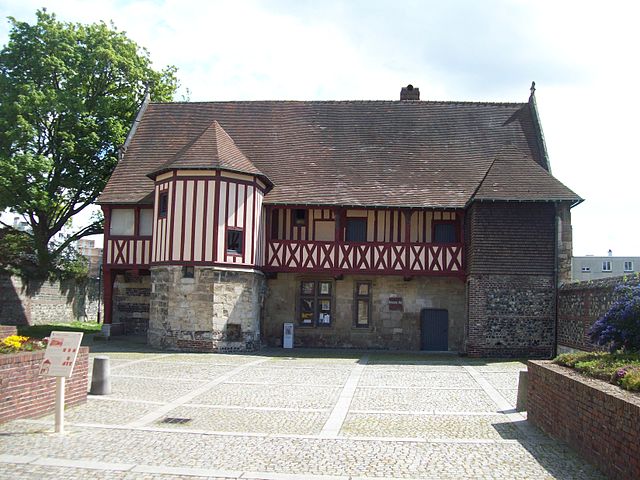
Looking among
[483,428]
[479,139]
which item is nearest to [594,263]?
[479,139]

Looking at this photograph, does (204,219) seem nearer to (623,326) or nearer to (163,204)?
→ (163,204)

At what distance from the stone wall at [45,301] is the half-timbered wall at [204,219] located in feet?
33.5

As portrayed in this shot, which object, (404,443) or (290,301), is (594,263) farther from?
(404,443)

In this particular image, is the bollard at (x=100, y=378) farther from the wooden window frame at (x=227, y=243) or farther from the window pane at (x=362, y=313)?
the window pane at (x=362, y=313)

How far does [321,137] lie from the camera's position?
2588 cm

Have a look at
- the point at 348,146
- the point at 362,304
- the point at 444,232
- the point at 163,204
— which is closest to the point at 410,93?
the point at 348,146

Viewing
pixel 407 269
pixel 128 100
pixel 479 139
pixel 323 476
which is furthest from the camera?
pixel 128 100

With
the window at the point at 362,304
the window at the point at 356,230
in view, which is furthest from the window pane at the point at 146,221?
the window at the point at 362,304

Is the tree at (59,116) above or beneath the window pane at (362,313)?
above

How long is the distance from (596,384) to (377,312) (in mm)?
15576

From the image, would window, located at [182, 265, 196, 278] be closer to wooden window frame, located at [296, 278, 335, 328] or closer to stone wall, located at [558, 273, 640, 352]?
wooden window frame, located at [296, 278, 335, 328]

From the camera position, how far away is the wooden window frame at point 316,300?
Result: 23453mm

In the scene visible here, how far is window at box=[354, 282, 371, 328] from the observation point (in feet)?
76.8

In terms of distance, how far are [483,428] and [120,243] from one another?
1689 cm
